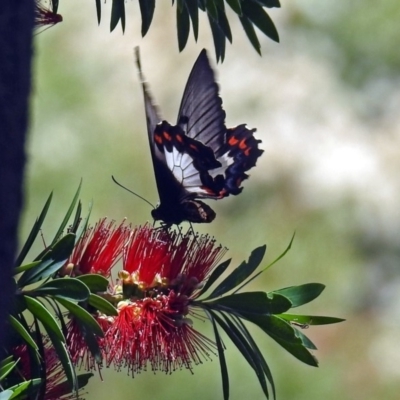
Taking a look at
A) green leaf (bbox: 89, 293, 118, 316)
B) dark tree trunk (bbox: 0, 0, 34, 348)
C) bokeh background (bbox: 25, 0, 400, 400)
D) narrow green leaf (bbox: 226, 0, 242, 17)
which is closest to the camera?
dark tree trunk (bbox: 0, 0, 34, 348)

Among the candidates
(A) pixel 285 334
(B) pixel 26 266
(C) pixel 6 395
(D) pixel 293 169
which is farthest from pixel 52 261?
(D) pixel 293 169

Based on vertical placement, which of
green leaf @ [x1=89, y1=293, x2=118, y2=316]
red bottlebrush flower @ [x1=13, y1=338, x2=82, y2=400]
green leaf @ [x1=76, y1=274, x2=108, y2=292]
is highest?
green leaf @ [x1=76, y1=274, x2=108, y2=292]

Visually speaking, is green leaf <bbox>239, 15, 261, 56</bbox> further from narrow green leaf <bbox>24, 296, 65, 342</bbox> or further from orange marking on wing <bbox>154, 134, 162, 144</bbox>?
narrow green leaf <bbox>24, 296, 65, 342</bbox>

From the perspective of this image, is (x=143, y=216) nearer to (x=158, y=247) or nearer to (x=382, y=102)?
(x=382, y=102)

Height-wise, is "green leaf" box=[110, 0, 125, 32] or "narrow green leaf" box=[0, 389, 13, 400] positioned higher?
"green leaf" box=[110, 0, 125, 32]

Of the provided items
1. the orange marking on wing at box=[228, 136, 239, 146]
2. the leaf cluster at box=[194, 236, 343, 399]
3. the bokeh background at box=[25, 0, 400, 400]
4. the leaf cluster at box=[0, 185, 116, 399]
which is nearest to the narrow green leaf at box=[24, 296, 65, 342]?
the leaf cluster at box=[0, 185, 116, 399]
